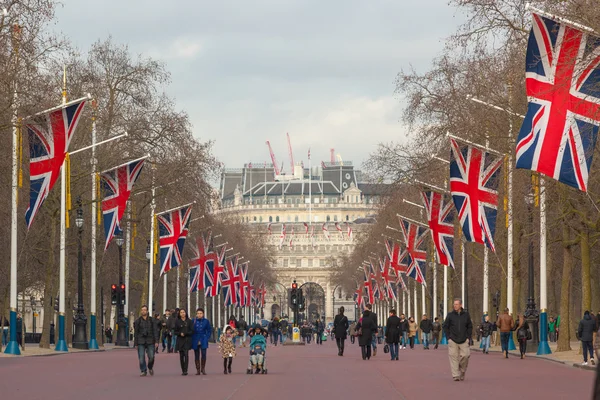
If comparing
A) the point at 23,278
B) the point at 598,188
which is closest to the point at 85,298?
the point at 23,278

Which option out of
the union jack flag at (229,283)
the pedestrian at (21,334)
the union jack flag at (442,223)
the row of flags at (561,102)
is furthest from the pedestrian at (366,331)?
the union jack flag at (229,283)

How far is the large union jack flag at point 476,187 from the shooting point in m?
42.7

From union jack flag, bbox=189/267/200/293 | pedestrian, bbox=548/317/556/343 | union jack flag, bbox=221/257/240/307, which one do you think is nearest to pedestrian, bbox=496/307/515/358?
pedestrian, bbox=548/317/556/343

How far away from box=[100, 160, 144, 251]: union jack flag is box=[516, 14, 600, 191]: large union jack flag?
→ 931 inches

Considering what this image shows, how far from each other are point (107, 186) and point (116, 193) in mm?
985

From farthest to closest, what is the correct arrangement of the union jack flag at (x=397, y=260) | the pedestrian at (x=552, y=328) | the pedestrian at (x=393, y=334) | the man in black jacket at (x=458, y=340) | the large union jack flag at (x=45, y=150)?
1. the union jack flag at (x=397, y=260)
2. the pedestrian at (x=552, y=328)
3. the pedestrian at (x=393, y=334)
4. the large union jack flag at (x=45, y=150)
5. the man in black jacket at (x=458, y=340)

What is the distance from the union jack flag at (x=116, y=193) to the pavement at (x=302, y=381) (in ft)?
35.9

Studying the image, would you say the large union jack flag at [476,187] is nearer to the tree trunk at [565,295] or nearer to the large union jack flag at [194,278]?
the tree trunk at [565,295]

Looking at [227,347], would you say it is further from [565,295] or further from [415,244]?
[415,244]

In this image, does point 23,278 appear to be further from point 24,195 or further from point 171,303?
point 171,303

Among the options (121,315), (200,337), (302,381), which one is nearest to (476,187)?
(200,337)

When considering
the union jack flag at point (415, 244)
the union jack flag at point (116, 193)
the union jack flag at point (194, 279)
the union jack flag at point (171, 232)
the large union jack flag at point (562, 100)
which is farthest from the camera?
the union jack flag at point (194, 279)

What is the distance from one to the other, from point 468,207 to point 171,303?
66.0 meters

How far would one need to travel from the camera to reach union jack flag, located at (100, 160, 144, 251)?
49.8 metres
